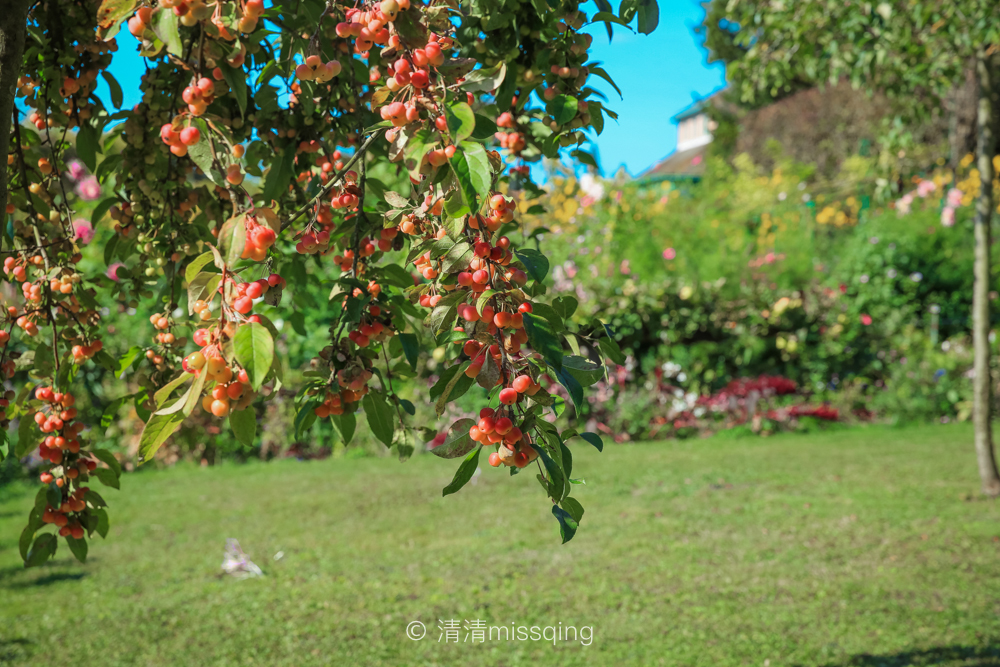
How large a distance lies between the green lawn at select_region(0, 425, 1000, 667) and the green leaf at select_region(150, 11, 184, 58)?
2.35 meters

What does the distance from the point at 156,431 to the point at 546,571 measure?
2.74 metres

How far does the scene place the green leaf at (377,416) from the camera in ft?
4.48

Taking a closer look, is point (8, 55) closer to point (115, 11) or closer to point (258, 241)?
point (115, 11)

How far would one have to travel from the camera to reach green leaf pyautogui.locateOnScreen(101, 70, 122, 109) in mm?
1535

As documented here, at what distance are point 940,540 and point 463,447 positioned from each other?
3.61 metres

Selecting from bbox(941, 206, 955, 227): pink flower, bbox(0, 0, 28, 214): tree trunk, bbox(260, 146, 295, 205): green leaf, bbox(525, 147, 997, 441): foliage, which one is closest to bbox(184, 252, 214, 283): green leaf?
bbox(260, 146, 295, 205): green leaf

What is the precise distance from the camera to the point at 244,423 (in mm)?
993

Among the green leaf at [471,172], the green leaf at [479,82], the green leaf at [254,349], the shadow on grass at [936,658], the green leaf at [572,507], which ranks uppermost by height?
the green leaf at [479,82]

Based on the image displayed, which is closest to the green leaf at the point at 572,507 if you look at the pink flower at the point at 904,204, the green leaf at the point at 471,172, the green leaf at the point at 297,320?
the green leaf at the point at 471,172

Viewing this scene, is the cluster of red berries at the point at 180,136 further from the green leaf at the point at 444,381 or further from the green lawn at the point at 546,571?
the green lawn at the point at 546,571

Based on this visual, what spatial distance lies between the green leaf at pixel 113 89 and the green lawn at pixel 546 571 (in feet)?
6.68

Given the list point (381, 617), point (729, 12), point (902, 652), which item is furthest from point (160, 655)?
point (729, 12)

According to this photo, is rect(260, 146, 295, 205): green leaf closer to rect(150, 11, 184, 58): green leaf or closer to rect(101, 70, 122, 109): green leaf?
rect(101, 70, 122, 109): green leaf

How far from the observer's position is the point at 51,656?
8.92 feet
